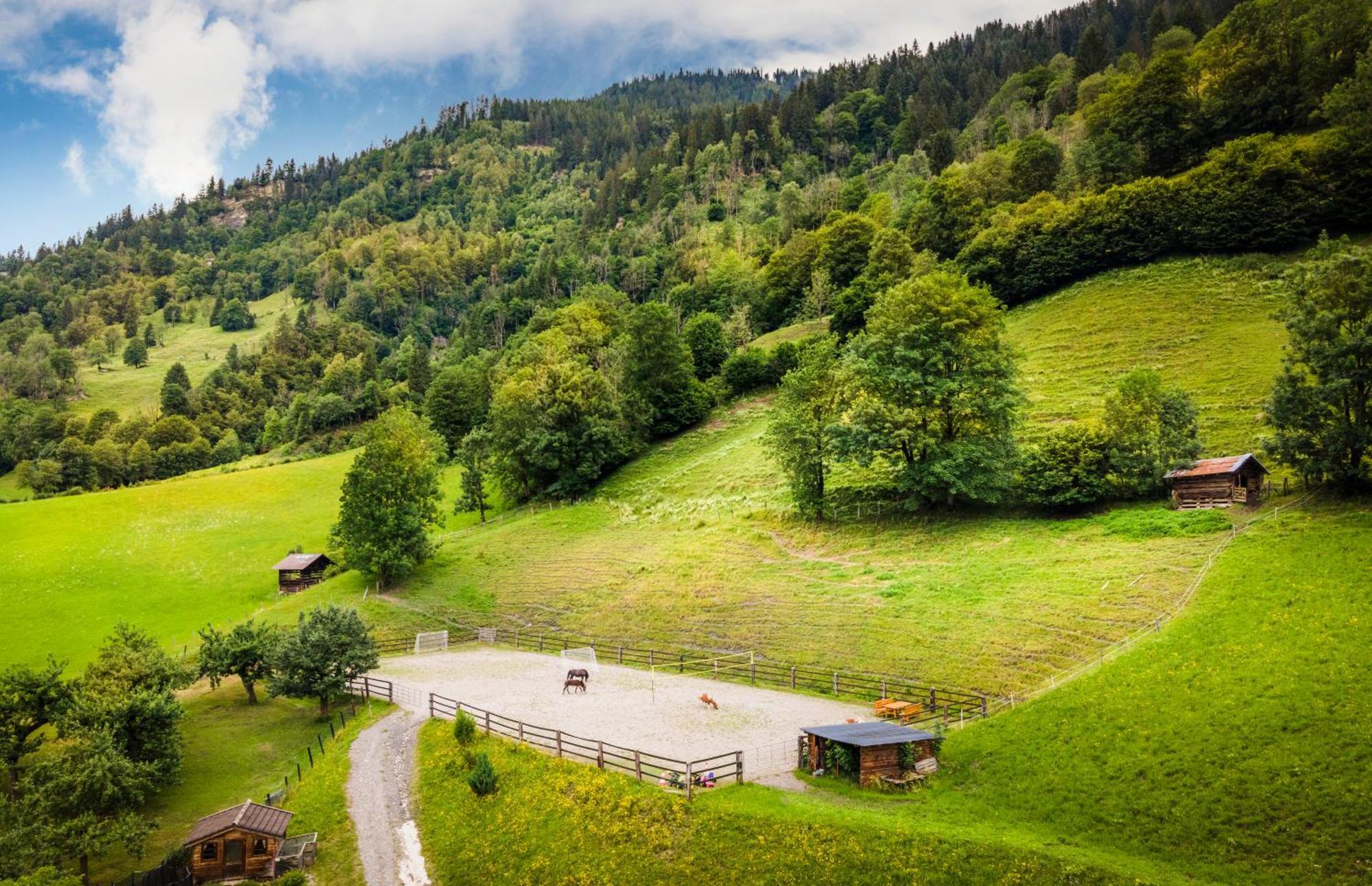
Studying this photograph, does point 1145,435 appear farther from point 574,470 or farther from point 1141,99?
point 1141,99

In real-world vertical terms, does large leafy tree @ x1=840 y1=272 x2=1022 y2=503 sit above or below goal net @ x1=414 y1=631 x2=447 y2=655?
above

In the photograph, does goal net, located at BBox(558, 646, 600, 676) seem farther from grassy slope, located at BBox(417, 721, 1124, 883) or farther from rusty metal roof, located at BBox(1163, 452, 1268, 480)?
rusty metal roof, located at BBox(1163, 452, 1268, 480)

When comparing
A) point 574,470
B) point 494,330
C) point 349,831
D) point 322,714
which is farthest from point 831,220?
point 349,831

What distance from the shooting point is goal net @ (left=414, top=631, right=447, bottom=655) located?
48.2 meters

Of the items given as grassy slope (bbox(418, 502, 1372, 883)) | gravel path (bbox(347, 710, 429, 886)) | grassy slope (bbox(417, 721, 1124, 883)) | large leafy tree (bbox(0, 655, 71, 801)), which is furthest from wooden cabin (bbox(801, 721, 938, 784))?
large leafy tree (bbox(0, 655, 71, 801))

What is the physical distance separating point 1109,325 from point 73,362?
205728 millimetres

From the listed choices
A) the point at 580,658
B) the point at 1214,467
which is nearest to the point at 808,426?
the point at 580,658

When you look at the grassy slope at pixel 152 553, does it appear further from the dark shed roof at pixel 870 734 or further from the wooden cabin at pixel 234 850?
the dark shed roof at pixel 870 734

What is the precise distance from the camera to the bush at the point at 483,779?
26.6 meters

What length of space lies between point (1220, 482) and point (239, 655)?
5303 cm

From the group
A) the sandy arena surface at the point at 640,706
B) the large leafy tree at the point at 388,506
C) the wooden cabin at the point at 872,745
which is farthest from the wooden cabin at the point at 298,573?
the wooden cabin at the point at 872,745

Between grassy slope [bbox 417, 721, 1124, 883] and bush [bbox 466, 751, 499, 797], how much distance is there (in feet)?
1.00

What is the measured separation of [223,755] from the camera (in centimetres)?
3456

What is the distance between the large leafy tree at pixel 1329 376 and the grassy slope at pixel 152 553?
225ft
